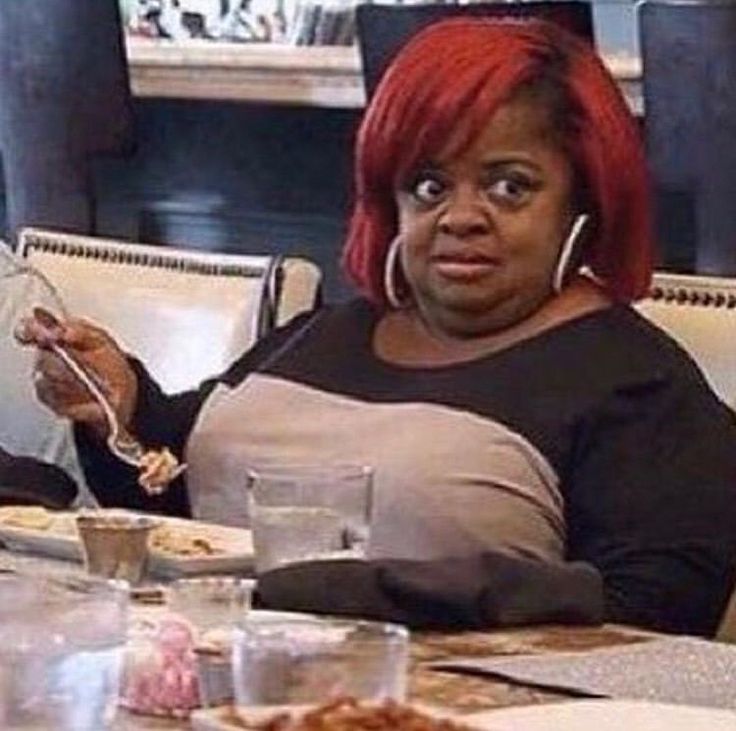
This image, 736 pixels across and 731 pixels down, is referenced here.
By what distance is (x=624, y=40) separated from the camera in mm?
6016

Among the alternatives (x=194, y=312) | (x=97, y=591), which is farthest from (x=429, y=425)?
(x=194, y=312)

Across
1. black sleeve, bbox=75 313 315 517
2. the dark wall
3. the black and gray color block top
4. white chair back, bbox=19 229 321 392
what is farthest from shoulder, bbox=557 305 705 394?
the dark wall

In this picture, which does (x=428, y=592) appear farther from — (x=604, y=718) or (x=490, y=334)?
(x=490, y=334)

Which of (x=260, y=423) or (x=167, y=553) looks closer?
(x=167, y=553)

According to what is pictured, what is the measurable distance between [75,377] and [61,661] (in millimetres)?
1012

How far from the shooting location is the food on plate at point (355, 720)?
3.87 feet

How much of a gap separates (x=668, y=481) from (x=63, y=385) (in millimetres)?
576

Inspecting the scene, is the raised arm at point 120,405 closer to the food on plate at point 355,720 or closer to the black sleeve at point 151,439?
the black sleeve at point 151,439

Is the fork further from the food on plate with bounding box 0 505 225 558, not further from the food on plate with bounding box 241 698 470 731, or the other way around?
the food on plate with bounding box 241 698 470 731

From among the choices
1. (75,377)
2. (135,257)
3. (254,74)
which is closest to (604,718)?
(75,377)

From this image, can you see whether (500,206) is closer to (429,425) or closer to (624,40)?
(429,425)

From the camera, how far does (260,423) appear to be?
2.25 meters

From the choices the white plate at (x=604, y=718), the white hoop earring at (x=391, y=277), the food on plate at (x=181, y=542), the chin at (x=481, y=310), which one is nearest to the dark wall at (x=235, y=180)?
the white hoop earring at (x=391, y=277)

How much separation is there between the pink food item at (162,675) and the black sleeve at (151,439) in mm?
884
